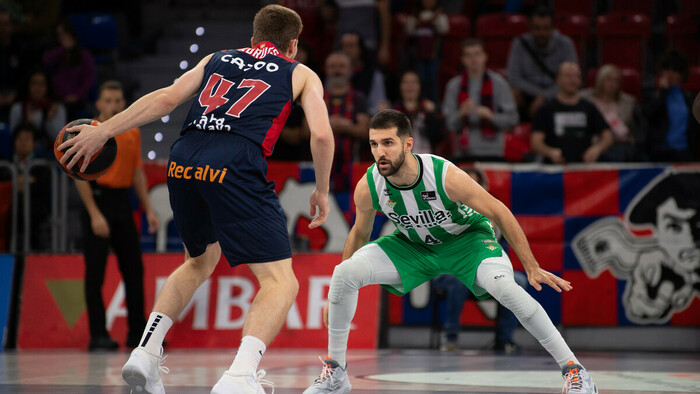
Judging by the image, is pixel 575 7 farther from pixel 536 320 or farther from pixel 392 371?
pixel 536 320

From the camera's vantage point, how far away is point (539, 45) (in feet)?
35.4

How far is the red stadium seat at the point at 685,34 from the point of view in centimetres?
1248

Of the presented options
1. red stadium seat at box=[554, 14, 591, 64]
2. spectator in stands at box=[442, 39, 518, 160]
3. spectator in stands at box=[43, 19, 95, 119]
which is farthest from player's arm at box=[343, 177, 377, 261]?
red stadium seat at box=[554, 14, 591, 64]

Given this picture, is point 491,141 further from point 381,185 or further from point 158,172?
point 381,185

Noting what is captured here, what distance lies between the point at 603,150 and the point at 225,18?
656 cm

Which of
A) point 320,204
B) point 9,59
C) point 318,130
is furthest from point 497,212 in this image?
point 9,59

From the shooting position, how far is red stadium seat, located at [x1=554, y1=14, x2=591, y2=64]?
1248 cm

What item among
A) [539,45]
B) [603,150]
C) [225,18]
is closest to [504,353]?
[603,150]

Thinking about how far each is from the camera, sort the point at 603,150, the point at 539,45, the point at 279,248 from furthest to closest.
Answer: the point at 539,45
the point at 603,150
the point at 279,248

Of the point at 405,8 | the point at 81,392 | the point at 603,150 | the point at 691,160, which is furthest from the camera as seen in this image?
the point at 405,8

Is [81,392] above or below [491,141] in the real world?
below

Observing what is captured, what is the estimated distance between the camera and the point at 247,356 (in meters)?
4.50

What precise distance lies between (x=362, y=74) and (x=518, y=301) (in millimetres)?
6007

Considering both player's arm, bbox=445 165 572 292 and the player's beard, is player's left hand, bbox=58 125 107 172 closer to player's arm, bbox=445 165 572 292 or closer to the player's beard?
the player's beard
